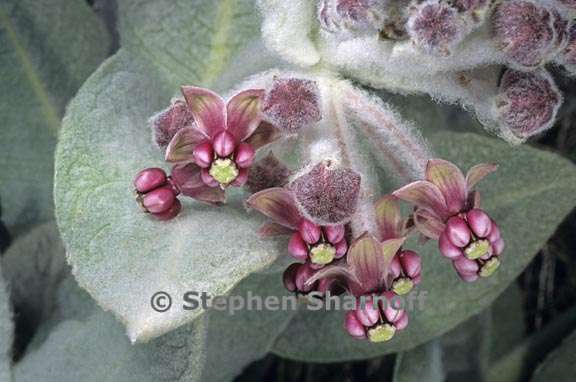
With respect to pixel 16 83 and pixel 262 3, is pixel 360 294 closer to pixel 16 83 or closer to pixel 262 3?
pixel 262 3

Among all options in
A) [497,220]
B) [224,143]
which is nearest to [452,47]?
[224,143]

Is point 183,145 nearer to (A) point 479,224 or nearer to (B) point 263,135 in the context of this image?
(B) point 263,135

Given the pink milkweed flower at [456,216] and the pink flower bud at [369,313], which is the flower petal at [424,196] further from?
the pink flower bud at [369,313]

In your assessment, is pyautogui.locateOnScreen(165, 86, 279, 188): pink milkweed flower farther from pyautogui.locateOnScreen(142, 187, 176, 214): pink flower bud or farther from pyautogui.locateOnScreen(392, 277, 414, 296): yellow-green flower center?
pyautogui.locateOnScreen(392, 277, 414, 296): yellow-green flower center

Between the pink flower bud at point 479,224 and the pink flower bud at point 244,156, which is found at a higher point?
the pink flower bud at point 244,156

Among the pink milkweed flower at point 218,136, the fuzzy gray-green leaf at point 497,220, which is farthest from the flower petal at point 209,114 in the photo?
the fuzzy gray-green leaf at point 497,220

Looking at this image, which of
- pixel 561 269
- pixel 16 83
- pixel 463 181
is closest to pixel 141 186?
pixel 463 181

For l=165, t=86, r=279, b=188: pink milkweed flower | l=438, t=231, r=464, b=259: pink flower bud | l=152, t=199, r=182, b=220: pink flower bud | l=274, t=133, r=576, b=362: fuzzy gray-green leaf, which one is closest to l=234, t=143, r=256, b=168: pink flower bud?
l=165, t=86, r=279, b=188: pink milkweed flower
